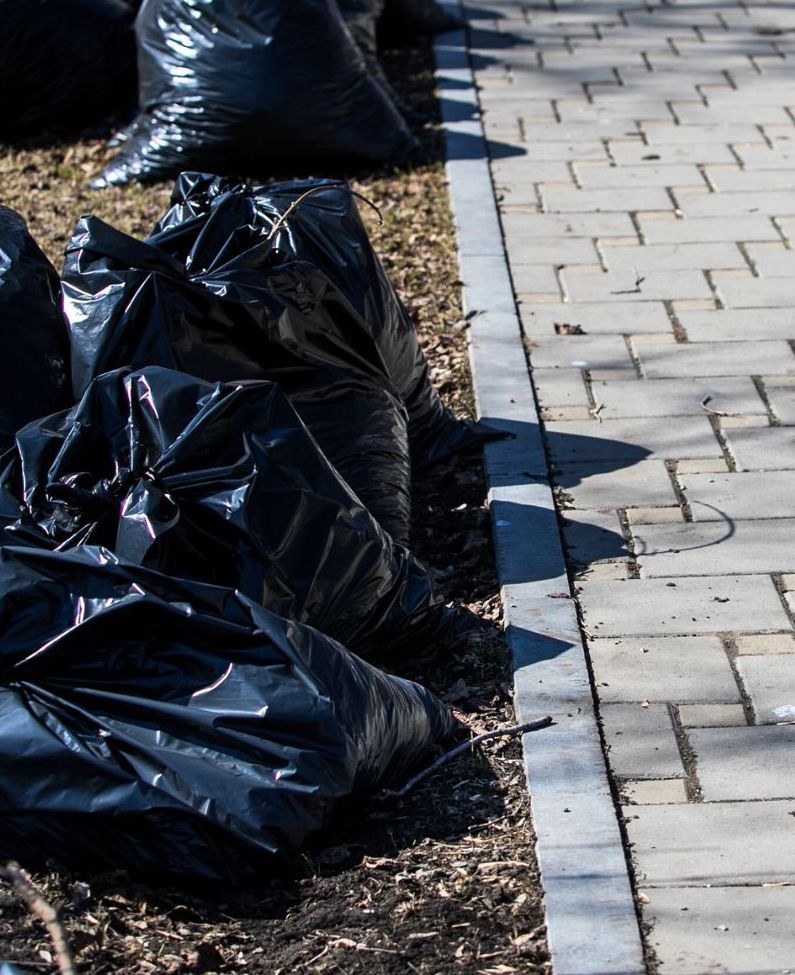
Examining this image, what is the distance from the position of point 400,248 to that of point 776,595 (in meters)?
2.94

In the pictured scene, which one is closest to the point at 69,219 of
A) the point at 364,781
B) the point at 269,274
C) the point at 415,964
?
the point at 269,274

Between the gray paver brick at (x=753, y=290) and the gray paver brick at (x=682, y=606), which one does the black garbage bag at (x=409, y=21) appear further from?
the gray paver brick at (x=682, y=606)

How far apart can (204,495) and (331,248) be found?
1.39 m

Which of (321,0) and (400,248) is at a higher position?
(321,0)

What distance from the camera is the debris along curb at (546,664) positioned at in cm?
279

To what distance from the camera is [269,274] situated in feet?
13.0

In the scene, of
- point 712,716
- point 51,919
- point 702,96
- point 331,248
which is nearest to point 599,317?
point 331,248

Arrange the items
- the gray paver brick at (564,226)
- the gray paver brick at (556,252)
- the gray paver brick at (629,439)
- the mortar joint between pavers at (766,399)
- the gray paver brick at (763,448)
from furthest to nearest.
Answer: the gray paver brick at (564,226)
the gray paver brick at (556,252)
the mortar joint between pavers at (766,399)
the gray paver brick at (629,439)
the gray paver brick at (763,448)

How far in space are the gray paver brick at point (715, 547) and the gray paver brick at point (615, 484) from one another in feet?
0.57

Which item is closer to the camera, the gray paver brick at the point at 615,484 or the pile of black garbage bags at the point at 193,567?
the pile of black garbage bags at the point at 193,567

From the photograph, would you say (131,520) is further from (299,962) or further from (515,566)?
(515,566)

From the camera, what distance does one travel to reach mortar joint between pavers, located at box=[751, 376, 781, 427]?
15.5 feet

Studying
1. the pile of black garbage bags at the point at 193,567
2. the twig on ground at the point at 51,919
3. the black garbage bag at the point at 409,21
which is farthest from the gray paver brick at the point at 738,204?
the twig on ground at the point at 51,919

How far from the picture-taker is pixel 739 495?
432cm
